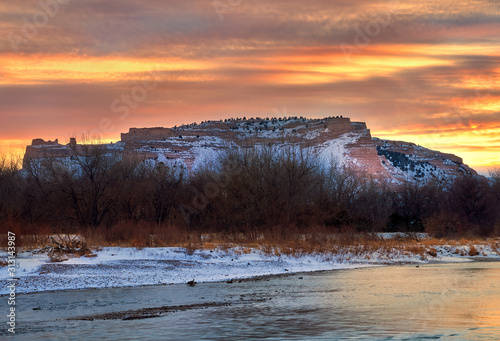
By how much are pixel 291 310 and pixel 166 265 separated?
10.9m

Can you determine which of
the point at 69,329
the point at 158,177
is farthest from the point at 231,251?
the point at 158,177

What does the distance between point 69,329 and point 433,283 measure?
14.0 m

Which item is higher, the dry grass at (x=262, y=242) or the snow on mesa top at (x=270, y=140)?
the snow on mesa top at (x=270, y=140)

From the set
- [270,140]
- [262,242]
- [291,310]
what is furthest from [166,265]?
[270,140]

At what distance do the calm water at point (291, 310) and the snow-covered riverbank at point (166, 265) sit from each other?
1.47 metres

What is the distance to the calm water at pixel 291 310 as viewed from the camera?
482 inches

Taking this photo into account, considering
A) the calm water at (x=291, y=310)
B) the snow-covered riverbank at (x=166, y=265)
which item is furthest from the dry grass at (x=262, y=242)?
the calm water at (x=291, y=310)

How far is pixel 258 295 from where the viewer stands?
18.5 m

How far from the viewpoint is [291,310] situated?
1548 centimetres

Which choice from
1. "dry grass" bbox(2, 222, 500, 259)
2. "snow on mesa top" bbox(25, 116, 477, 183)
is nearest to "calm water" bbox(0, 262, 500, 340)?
"dry grass" bbox(2, 222, 500, 259)

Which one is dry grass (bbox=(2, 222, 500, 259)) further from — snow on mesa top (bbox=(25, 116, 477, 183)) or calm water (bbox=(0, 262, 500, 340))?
snow on mesa top (bbox=(25, 116, 477, 183))

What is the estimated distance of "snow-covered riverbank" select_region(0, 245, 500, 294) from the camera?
20828 millimetres

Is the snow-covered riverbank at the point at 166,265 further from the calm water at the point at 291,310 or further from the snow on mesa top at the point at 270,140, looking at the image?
the snow on mesa top at the point at 270,140

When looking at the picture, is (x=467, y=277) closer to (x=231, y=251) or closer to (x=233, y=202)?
(x=231, y=251)
